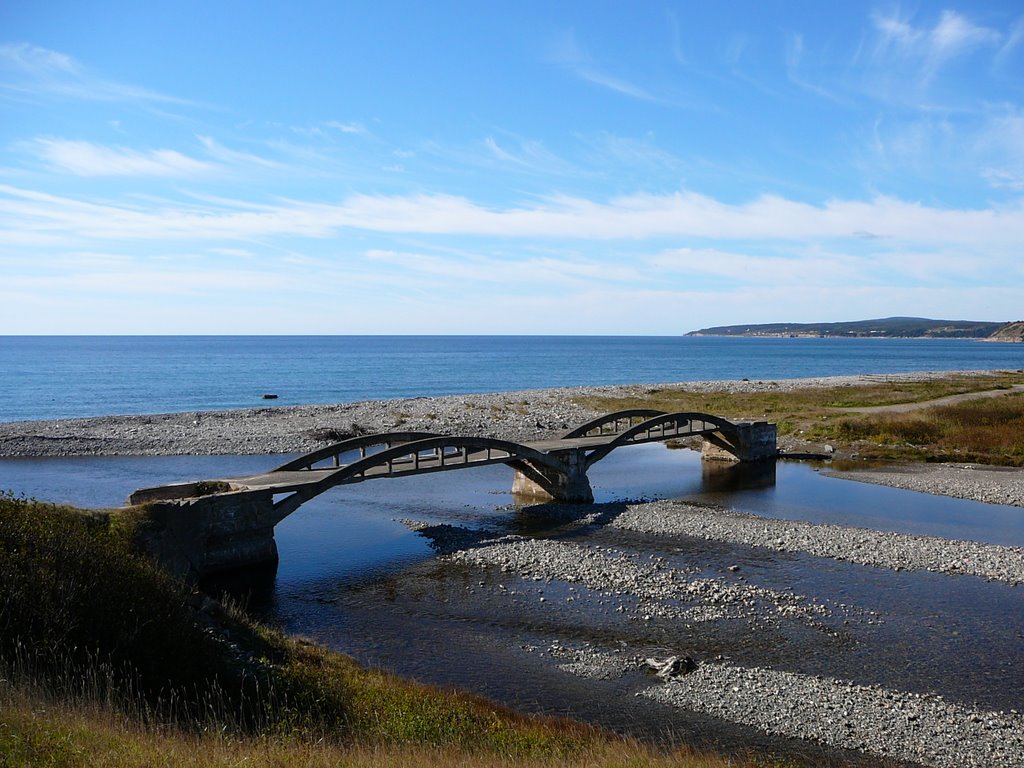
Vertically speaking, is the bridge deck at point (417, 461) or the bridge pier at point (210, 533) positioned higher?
the bridge deck at point (417, 461)

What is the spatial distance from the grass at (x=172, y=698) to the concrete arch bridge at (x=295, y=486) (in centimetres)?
669

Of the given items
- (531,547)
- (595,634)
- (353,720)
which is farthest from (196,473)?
(353,720)

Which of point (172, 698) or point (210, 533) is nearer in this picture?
point (172, 698)

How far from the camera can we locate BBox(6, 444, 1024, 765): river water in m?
14.7

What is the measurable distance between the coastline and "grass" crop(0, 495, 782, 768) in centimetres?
2835

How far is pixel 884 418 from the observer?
51625mm

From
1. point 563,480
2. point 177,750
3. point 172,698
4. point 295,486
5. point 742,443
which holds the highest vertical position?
point 295,486

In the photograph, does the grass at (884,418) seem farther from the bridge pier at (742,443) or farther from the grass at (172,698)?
the grass at (172,698)

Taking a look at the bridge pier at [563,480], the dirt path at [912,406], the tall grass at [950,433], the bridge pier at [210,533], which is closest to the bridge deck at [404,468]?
the bridge pier at [563,480]

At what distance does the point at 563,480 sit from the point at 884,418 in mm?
31063

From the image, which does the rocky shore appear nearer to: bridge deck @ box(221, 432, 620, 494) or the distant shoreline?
bridge deck @ box(221, 432, 620, 494)

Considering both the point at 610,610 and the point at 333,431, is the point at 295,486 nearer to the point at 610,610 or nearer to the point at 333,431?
the point at 610,610

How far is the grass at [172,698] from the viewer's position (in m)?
8.27

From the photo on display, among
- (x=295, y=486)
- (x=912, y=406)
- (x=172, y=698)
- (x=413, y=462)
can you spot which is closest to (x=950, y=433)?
(x=912, y=406)
